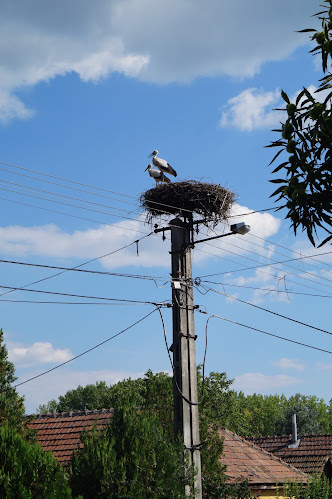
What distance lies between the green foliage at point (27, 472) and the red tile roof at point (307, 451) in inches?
758

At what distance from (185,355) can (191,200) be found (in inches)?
147

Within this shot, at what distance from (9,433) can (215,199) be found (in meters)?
6.82

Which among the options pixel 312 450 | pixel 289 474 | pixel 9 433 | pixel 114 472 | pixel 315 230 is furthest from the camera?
pixel 312 450

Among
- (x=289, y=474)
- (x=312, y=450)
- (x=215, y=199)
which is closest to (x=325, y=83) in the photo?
(x=215, y=199)

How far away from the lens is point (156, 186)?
16.3 m

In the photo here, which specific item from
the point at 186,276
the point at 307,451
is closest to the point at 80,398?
the point at 307,451

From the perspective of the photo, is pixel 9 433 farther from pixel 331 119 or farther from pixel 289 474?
pixel 289 474

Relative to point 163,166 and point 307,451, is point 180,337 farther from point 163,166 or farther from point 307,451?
point 307,451

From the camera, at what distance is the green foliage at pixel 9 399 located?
16297 millimetres

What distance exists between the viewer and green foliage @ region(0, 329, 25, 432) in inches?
642

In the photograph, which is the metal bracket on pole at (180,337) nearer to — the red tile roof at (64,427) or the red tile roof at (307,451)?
the red tile roof at (64,427)

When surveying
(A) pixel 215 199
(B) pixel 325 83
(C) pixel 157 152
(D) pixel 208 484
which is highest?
(C) pixel 157 152

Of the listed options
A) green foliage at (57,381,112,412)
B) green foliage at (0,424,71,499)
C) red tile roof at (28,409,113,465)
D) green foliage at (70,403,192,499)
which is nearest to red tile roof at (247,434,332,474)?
red tile roof at (28,409,113,465)

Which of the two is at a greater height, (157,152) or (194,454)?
(157,152)
